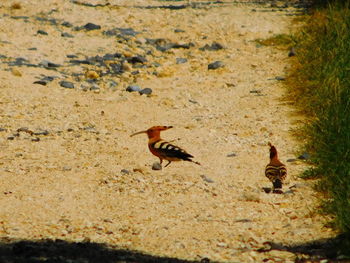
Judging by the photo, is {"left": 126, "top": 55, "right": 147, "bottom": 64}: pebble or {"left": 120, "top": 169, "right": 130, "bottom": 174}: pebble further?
{"left": 126, "top": 55, "right": 147, "bottom": 64}: pebble

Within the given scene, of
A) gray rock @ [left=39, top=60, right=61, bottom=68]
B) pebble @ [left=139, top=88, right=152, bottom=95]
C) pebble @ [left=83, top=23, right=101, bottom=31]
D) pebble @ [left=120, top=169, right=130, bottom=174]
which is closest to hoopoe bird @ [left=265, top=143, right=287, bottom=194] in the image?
pebble @ [left=120, top=169, right=130, bottom=174]

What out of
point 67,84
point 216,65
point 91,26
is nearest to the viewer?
point 67,84

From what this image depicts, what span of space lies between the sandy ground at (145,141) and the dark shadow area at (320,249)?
82 mm

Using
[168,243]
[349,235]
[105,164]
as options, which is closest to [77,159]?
[105,164]

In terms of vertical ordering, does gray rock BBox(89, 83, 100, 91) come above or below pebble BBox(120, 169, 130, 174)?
above

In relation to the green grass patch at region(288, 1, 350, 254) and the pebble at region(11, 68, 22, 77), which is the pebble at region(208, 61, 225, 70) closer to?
the green grass patch at region(288, 1, 350, 254)

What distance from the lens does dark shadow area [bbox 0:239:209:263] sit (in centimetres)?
459

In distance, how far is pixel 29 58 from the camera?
1157 cm

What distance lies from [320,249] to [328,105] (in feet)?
7.95

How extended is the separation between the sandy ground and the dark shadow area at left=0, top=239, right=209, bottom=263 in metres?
0.17

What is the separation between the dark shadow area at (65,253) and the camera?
15.0ft

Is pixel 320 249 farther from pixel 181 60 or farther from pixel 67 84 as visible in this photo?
pixel 181 60

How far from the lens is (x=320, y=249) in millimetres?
5176

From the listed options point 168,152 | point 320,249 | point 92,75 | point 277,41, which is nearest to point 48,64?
point 92,75
